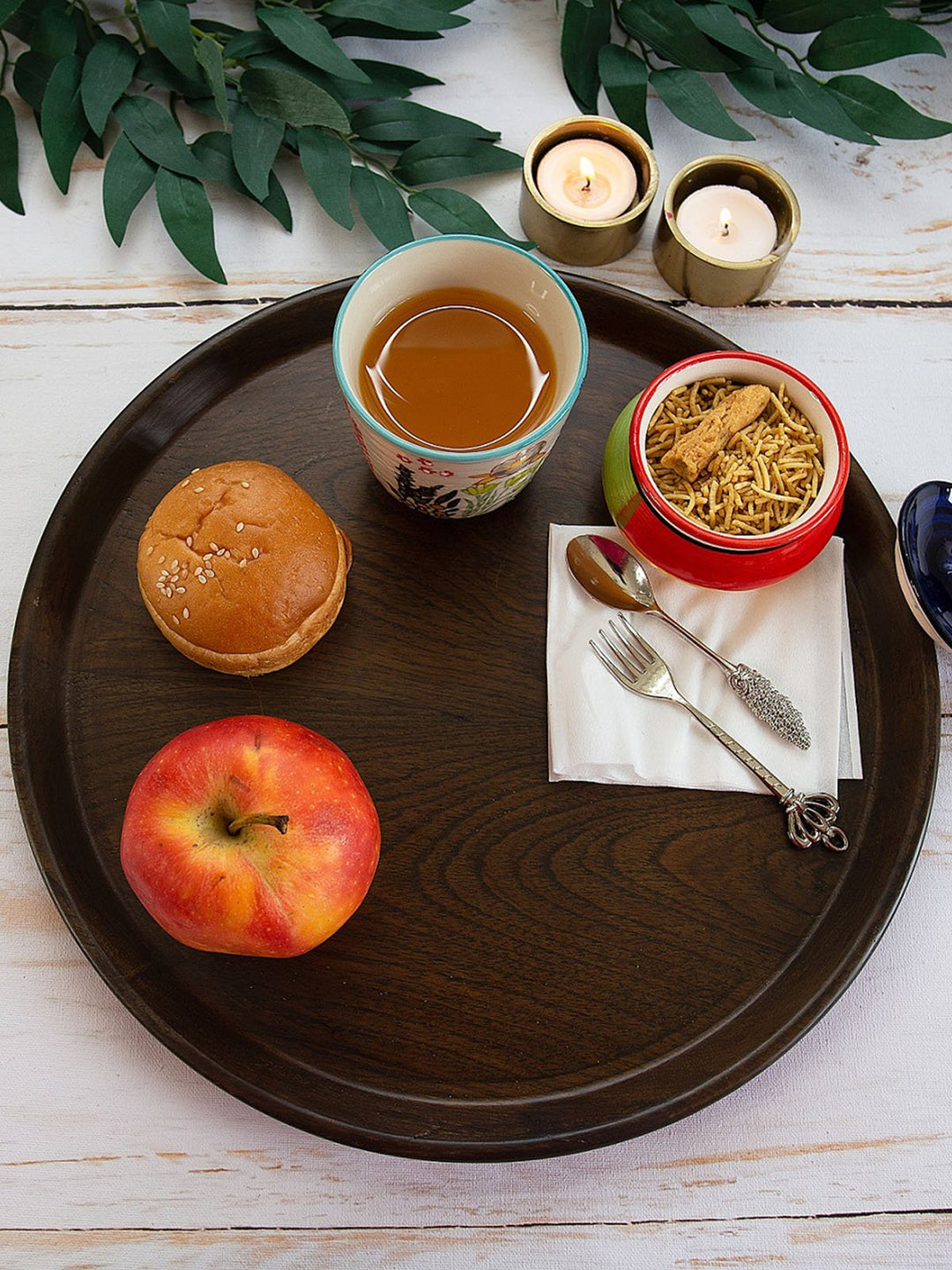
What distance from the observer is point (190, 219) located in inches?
46.4

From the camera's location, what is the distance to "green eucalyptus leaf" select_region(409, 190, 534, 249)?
118cm

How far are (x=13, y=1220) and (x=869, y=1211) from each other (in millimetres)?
813

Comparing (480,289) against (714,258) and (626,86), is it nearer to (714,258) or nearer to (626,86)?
(714,258)

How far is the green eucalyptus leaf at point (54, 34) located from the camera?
3.94ft

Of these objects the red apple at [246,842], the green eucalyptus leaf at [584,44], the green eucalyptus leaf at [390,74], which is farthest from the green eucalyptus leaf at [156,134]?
the red apple at [246,842]

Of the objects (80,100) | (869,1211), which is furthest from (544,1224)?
(80,100)

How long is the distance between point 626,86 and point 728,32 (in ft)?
0.43

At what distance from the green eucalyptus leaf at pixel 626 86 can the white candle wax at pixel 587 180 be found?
7 centimetres

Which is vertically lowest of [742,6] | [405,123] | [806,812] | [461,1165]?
[461,1165]

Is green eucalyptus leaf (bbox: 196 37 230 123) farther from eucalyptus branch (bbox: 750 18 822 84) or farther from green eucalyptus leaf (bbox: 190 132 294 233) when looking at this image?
eucalyptus branch (bbox: 750 18 822 84)

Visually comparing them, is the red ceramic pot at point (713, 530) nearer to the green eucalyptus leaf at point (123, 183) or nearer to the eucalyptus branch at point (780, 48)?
the eucalyptus branch at point (780, 48)

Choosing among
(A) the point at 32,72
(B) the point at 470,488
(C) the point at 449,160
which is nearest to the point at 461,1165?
(B) the point at 470,488

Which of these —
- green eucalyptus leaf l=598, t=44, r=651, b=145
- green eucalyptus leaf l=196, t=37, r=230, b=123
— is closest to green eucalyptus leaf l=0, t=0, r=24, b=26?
green eucalyptus leaf l=196, t=37, r=230, b=123

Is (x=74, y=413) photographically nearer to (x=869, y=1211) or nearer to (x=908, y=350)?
(x=908, y=350)
